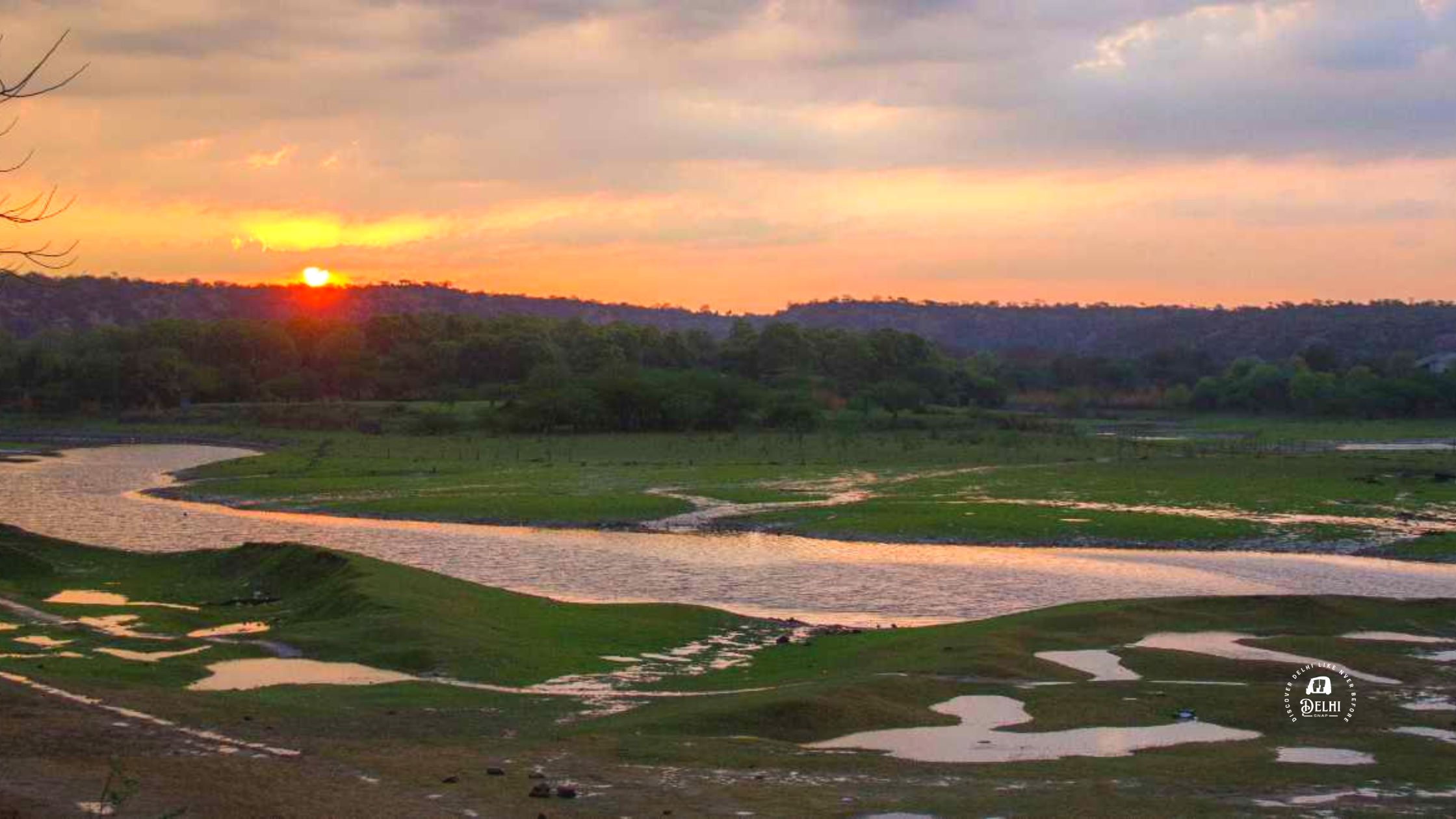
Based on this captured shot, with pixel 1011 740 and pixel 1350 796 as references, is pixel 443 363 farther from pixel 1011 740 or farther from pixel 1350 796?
pixel 1350 796

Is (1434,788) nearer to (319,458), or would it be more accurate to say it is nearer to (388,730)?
(388,730)

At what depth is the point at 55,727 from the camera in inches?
646

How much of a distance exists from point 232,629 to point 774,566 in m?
17.4

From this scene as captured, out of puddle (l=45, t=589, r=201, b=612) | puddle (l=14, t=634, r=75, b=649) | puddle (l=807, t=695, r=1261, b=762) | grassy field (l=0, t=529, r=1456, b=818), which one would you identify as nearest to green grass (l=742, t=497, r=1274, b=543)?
grassy field (l=0, t=529, r=1456, b=818)

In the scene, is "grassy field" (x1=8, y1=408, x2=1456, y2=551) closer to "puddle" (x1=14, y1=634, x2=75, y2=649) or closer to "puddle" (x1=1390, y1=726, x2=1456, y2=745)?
"puddle" (x1=1390, y1=726, x2=1456, y2=745)

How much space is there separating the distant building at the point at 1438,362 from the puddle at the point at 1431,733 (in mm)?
154261

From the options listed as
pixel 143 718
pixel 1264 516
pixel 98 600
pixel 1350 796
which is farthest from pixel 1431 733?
pixel 1264 516

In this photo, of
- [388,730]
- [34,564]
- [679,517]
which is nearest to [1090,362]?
[679,517]

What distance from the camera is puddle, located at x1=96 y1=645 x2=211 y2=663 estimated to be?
2405 centimetres

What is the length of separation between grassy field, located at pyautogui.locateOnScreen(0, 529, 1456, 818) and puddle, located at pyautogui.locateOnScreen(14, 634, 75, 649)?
384mm

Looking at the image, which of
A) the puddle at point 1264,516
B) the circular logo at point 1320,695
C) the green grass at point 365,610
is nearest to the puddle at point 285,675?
the green grass at point 365,610

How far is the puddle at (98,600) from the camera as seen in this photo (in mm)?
30750

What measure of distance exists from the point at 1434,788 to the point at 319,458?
75423 mm

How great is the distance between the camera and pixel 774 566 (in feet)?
137
